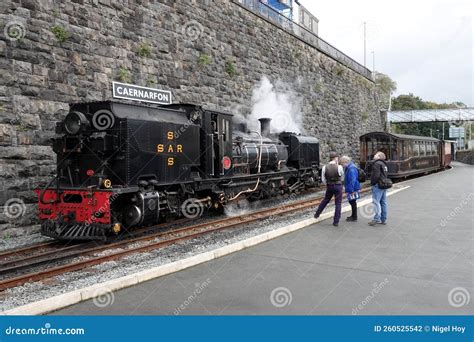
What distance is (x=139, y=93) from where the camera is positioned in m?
13.3

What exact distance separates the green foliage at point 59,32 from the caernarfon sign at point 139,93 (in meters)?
1.90

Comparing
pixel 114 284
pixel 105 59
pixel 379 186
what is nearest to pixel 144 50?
pixel 105 59

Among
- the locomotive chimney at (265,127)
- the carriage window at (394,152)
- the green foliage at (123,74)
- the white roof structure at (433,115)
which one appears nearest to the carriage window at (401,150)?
the carriage window at (394,152)

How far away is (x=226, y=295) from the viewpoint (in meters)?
4.91

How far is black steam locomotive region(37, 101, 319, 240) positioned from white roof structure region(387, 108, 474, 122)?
44962 mm

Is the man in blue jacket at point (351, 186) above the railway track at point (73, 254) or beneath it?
above

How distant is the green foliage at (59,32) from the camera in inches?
427

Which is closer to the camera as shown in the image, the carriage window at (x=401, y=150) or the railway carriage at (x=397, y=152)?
the railway carriage at (x=397, y=152)

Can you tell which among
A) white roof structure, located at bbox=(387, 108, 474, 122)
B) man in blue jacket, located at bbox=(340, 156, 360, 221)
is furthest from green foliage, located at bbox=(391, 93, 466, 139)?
man in blue jacket, located at bbox=(340, 156, 360, 221)

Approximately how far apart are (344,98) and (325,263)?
27.9 m

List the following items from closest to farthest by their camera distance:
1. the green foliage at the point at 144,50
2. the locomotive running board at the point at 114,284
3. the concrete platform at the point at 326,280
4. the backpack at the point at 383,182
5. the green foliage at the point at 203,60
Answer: the locomotive running board at the point at 114,284
the concrete platform at the point at 326,280
the backpack at the point at 383,182
the green foliage at the point at 144,50
the green foliage at the point at 203,60

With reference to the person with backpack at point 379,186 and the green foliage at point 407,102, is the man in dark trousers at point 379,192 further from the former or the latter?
the green foliage at point 407,102

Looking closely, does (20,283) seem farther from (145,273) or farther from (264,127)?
(264,127)

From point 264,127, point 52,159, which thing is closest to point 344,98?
point 264,127
